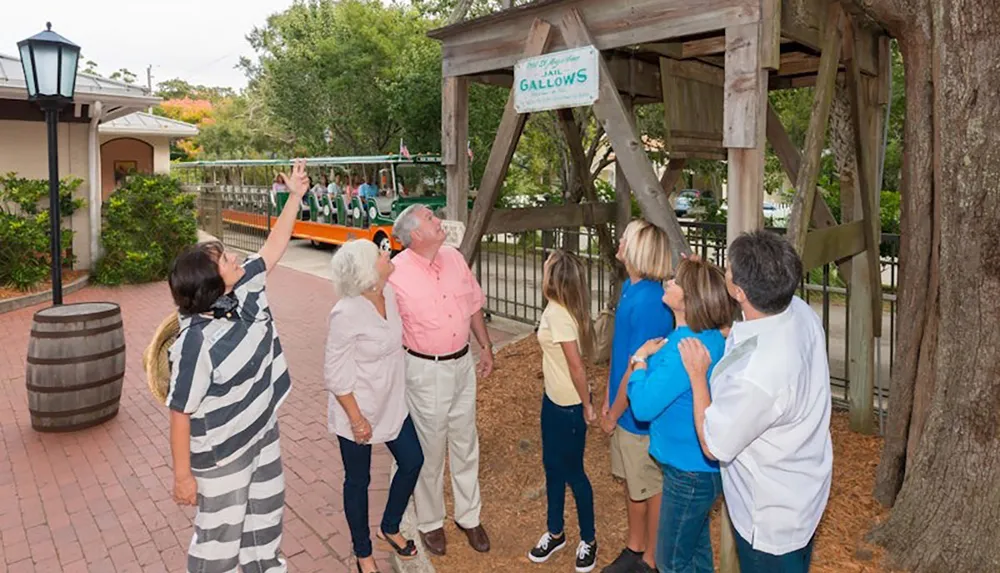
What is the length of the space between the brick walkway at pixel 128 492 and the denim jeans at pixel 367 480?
260 millimetres

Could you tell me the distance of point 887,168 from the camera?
49.0 feet

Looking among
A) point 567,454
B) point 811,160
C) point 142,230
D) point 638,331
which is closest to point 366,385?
point 567,454

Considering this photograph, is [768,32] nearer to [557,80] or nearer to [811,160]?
[811,160]

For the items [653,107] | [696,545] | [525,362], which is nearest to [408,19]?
[653,107]

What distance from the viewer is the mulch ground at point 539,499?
333 cm

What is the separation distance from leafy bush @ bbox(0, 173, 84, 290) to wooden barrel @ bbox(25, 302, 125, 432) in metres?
6.20

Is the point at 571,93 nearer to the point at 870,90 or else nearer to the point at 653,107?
the point at 870,90

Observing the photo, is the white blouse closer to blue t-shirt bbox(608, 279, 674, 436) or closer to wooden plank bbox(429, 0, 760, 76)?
blue t-shirt bbox(608, 279, 674, 436)

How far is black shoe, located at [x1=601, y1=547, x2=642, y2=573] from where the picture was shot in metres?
3.15

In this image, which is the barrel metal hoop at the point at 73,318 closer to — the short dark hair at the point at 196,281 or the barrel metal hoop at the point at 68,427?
the barrel metal hoop at the point at 68,427

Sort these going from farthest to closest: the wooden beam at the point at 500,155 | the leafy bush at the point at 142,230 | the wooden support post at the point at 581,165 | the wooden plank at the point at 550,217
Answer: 1. the leafy bush at the point at 142,230
2. the wooden support post at the point at 581,165
3. the wooden plank at the point at 550,217
4. the wooden beam at the point at 500,155

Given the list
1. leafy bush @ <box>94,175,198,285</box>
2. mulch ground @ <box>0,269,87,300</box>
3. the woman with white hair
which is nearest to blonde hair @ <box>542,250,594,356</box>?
the woman with white hair

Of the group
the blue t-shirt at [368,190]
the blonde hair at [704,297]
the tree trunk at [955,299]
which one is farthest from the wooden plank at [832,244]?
the blue t-shirt at [368,190]

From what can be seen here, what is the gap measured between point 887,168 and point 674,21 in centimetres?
1395
